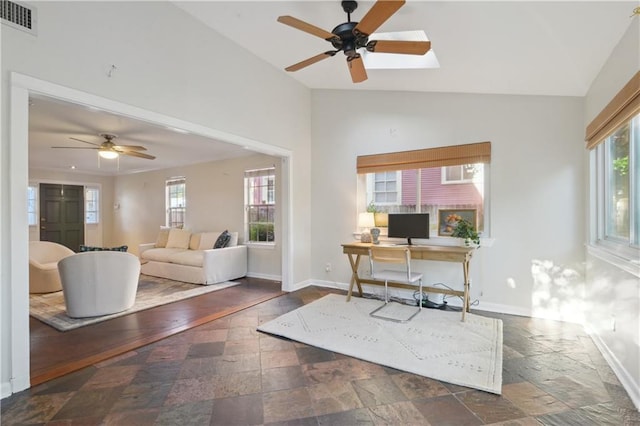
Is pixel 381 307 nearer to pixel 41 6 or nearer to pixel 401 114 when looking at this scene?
pixel 401 114

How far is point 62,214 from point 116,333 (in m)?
6.61

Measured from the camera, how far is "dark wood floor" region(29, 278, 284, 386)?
2516 millimetres

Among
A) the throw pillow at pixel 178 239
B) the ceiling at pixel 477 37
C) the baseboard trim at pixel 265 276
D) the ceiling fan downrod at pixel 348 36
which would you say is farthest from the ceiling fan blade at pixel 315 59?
the throw pillow at pixel 178 239

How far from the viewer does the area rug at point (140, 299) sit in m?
3.44

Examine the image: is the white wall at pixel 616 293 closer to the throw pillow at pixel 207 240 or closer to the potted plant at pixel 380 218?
the potted plant at pixel 380 218

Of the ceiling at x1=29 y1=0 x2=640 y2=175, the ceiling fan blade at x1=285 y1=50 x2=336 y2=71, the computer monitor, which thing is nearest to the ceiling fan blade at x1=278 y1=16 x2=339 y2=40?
the ceiling fan blade at x1=285 y1=50 x2=336 y2=71

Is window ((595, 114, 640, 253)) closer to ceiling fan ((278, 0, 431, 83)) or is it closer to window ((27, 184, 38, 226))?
ceiling fan ((278, 0, 431, 83))

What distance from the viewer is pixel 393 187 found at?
460 centimetres

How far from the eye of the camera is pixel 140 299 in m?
4.30

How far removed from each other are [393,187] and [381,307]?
Result: 1.75 m

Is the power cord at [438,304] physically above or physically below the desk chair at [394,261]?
below

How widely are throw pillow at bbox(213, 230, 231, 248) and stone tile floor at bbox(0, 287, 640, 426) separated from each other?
2.96 metres

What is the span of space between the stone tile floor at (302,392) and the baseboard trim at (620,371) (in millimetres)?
41

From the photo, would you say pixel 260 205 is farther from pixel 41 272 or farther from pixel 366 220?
pixel 41 272
